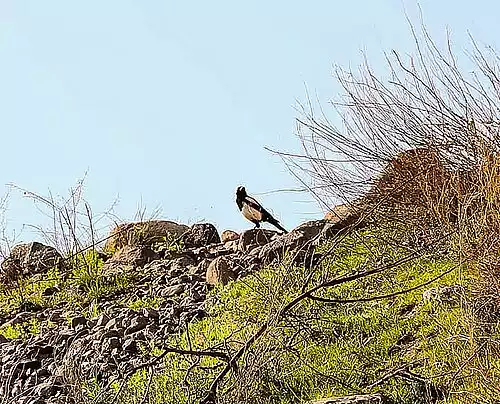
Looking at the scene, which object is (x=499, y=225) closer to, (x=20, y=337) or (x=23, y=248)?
(x=20, y=337)

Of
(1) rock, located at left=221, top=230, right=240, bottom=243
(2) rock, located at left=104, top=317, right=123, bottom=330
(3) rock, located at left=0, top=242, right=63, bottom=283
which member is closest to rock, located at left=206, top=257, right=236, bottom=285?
(2) rock, located at left=104, top=317, right=123, bottom=330

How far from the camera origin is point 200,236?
8.27m

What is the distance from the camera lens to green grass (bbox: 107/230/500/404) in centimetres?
436

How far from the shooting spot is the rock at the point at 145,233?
8320 mm

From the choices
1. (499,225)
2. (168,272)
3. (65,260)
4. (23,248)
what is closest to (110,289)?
(168,272)

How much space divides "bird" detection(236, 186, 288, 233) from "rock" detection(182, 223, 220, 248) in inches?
14.7

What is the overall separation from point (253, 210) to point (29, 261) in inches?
86.1

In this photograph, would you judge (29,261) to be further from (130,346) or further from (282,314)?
(282,314)

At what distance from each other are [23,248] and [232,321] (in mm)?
3590

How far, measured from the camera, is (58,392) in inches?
195

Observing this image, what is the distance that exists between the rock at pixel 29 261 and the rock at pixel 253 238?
5.70 ft

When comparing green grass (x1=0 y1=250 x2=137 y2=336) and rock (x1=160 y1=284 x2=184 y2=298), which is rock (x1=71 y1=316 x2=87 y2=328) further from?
rock (x1=160 y1=284 x2=184 y2=298)

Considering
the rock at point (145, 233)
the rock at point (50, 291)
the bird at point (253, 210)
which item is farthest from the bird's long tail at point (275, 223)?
the rock at point (50, 291)

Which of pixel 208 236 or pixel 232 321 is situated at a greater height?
pixel 208 236
